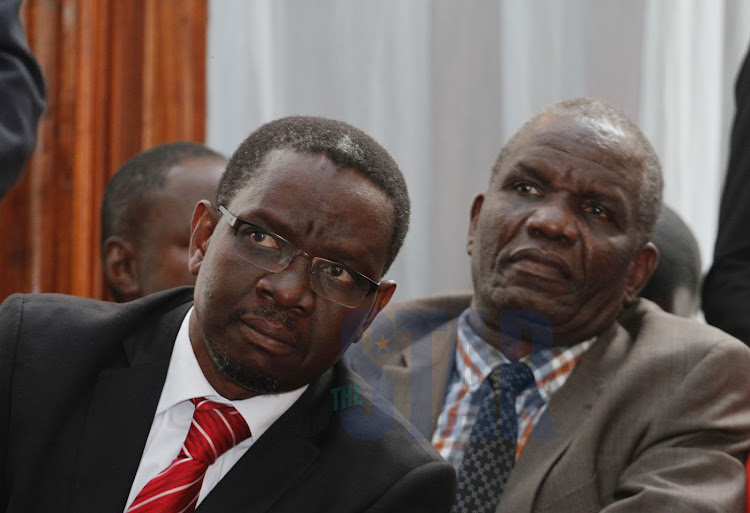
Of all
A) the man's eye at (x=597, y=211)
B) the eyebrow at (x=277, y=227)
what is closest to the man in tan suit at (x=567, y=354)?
the man's eye at (x=597, y=211)

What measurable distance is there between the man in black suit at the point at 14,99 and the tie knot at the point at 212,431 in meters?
0.75

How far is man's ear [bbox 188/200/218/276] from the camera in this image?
1626mm

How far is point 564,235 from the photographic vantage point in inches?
81.4

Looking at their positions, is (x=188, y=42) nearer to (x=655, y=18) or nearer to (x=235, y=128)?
(x=235, y=128)

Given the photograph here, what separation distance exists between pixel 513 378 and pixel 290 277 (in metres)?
0.77

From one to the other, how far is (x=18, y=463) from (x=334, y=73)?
197 centimetres

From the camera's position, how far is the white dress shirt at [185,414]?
1.49 metres

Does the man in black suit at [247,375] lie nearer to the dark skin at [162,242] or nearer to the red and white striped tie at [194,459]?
the red and white striped tie at [194,459]

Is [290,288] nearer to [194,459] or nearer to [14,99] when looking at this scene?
[194,459]

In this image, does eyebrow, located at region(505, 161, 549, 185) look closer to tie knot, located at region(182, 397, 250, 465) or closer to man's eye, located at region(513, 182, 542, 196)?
man's eye, located at region(513, 182, 542, 196)

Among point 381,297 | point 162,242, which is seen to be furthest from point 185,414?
point 162,242

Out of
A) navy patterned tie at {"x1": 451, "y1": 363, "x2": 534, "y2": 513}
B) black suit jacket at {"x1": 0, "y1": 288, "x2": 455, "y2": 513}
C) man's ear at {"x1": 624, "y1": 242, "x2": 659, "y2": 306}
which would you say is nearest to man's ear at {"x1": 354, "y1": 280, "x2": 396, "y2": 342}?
black suit jacket at {"x1": 0, "y1": 288, "x2": 455, "y2": 513}

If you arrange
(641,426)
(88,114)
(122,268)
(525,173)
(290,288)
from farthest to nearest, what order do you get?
1. (88,114)
2. (122,268)
3. (525,173)
4. (641,426)
5. (290,288)

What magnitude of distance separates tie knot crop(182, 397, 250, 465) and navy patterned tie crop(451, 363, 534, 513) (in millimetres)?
556
